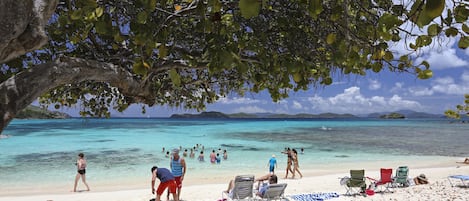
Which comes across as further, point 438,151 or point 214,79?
point 438,151

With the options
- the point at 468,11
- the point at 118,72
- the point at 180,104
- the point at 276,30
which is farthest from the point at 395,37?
the point at 180,104

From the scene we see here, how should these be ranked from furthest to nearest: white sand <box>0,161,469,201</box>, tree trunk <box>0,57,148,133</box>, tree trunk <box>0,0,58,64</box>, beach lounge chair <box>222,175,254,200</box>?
1. white sand <box>0,161,469,201</box>
2. beach lounge chair <box>222,175,254,200</box>
3. tree trunk <box>0,57,148,133</box>
4. tree trunk <box>0,0,58,64</box>

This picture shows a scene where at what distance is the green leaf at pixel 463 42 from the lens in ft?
6.48

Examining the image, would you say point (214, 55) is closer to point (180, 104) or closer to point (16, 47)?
point (16, 47)

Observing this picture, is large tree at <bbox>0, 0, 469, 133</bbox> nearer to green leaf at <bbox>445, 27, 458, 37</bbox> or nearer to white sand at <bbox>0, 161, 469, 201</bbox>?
green leaf at <bbox>445, 27, 458, 37</bbox>

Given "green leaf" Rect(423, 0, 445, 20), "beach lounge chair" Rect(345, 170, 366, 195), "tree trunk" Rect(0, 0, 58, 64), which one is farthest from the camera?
Result: "beach lounge chair" Rect(345, 170, 366, 195)

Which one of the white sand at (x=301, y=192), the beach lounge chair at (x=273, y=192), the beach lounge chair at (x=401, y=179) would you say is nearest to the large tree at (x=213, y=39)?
the beach lounge chair at (x=273, y=192)

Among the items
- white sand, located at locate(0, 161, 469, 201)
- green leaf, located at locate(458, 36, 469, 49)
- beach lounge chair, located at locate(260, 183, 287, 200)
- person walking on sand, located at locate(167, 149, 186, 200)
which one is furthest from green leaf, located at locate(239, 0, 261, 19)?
white sand, located at locate(0, 161, 469, 201)

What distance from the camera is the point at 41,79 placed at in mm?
2355

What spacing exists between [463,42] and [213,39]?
1552 millimetres

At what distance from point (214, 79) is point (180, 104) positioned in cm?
173

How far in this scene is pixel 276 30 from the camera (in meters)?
3.59

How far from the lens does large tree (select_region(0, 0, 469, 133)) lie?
1945 millimetres

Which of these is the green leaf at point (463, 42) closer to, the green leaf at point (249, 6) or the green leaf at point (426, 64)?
the green leaf at point (426, 64)
